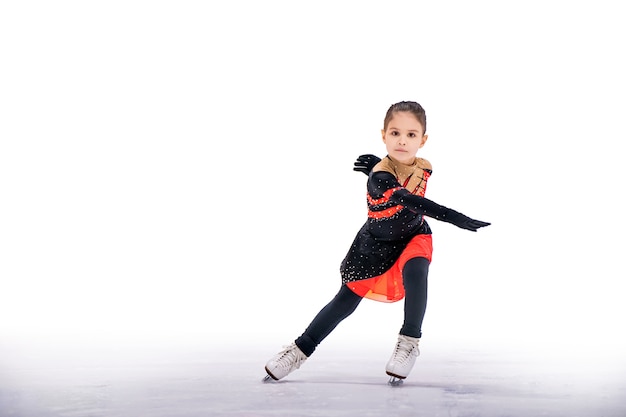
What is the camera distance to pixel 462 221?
297cm

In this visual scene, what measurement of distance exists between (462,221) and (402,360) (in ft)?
1.96

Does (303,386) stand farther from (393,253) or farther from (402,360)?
(393,253)

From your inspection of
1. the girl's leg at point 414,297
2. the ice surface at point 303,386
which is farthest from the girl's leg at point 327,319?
the girl's leg at point 414,297

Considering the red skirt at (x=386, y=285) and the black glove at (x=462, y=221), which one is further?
the red skirt at (x=386, y=285)

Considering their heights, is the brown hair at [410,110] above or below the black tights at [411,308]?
above

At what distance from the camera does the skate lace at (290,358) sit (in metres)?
3.27

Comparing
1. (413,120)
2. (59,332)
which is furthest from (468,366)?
(59,332)

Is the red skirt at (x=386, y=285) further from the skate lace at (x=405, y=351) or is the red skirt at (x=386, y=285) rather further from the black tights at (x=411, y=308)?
the skate lace at (x=405, y=351)

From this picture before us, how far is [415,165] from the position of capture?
3414mm

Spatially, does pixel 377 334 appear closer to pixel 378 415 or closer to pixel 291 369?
pixel 291 369

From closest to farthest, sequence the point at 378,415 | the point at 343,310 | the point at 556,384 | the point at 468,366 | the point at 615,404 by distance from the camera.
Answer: the point at 378,415 → the point at 615,404 → the point at 556,384 → the point at 343,310 → the point at 468,366

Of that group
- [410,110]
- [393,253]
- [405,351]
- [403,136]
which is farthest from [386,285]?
[410,110]

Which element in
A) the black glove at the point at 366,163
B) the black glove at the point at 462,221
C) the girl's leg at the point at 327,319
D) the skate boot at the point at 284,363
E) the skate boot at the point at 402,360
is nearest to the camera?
the black glove at the point at 462,221

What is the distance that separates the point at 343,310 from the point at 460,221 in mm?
698
